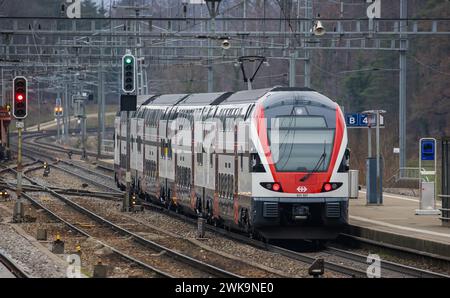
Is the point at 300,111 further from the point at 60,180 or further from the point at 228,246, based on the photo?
the point at 60,180

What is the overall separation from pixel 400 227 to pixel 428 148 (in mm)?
2357

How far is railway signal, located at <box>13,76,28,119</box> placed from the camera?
29.7 m

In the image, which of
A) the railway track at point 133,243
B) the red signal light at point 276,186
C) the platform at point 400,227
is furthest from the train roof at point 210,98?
the railway track at point 133,243

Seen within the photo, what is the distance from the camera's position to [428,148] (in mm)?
26797


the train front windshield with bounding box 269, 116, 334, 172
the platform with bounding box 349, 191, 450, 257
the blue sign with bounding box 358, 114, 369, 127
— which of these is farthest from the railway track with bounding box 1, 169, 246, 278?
the blue sign with bounding box 358, 114, 369, 127

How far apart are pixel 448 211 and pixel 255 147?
5384mm

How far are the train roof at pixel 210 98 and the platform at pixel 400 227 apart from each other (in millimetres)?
3592

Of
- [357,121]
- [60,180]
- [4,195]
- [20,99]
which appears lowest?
[60,180]

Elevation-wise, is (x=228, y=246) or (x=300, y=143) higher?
(x=300, y=143)

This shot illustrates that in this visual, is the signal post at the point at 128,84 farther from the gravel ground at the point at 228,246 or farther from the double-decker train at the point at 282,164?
the double-decker train at the point at 282,164

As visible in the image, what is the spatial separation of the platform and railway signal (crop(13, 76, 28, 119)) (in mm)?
9064

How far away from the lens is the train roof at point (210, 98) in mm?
24906

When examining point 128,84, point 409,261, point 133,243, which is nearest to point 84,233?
point 133,243
